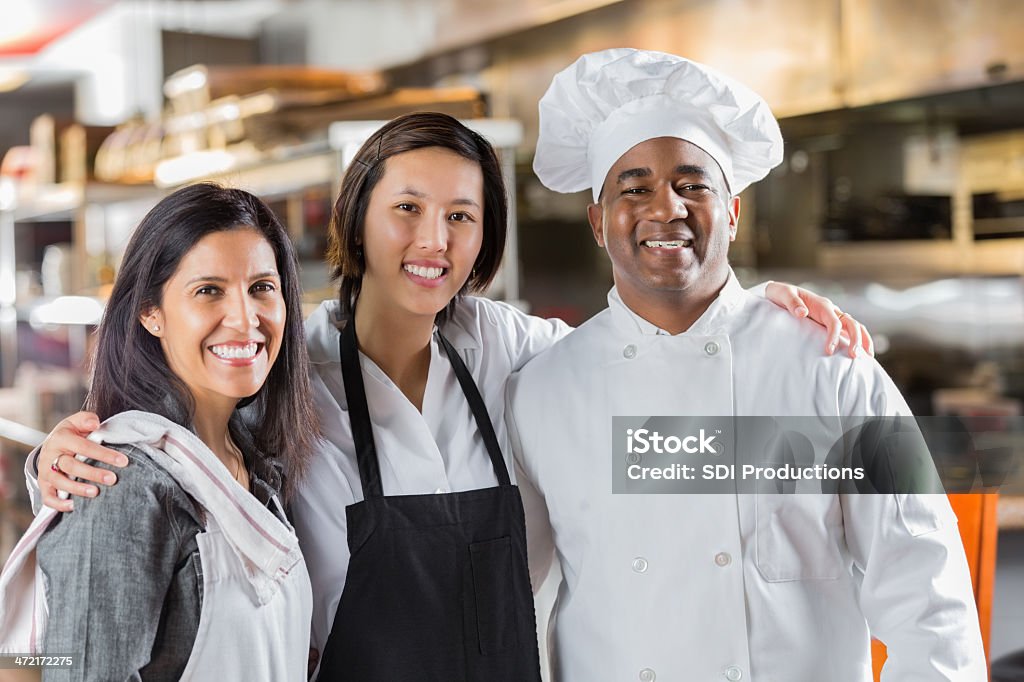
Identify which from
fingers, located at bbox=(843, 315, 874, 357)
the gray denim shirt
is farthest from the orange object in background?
the gray denim shirt

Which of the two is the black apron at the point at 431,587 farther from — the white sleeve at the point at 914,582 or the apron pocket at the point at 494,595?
the white sleeve at the point at 914,582

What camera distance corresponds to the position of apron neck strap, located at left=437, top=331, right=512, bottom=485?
1.00 meters

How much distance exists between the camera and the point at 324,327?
1.07 meters

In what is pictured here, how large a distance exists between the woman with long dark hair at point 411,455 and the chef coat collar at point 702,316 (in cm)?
5

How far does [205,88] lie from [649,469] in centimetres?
222

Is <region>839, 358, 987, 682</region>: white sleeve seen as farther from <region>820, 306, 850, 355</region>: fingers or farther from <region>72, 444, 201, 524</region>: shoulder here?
<region>72, 444, 201, 524</region>: shoulder

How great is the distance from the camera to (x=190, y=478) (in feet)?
2.65

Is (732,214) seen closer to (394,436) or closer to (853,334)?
(853,334)

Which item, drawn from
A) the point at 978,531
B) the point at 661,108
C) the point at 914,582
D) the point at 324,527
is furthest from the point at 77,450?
the point at 978,531

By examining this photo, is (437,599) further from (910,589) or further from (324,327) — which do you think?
(910,589)

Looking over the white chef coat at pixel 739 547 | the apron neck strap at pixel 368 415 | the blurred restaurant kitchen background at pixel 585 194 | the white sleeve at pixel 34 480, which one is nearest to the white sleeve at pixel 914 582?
the white chef coat at pixel 739 547

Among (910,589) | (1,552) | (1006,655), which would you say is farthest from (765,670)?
(1,552)

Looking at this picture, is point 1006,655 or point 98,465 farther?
point 1006,655

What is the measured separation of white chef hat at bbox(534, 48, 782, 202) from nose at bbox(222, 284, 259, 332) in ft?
1.11
